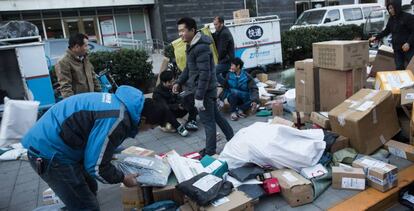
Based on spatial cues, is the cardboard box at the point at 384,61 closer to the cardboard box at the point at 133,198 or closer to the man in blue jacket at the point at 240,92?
the man in blue jacket at the point at 240,92

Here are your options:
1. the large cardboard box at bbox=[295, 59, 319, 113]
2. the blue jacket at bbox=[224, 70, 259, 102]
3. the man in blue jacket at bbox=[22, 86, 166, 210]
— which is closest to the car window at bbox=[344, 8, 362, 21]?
the blue jacket at bbox=[224, 70, 259, 102]

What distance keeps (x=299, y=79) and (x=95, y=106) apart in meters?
3.66

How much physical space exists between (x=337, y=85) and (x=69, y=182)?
11.8ft

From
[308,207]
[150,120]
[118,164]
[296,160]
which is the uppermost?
[150,120]

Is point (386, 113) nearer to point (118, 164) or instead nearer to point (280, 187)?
point (280, 187)

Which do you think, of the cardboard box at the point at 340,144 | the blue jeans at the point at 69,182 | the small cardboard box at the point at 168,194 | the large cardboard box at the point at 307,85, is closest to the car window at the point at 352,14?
the large cardboard box at the point at 307,85

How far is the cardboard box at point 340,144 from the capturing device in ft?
11.6

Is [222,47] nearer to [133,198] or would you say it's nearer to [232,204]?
[133,198]

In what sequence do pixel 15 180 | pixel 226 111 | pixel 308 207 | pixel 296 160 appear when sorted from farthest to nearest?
pixel 226 111
pixel 15 180
pixel 296 160
pixel 308 207

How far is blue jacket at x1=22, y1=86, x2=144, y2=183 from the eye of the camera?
1.95 meters

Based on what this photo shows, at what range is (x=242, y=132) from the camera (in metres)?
3.58

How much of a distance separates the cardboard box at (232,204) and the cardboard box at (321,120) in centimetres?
175

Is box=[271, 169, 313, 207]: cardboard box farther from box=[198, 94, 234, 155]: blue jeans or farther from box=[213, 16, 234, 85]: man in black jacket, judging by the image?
box=[213, 16, 234, 85]: man in black jacket

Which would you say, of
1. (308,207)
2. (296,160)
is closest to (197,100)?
(296,160)
